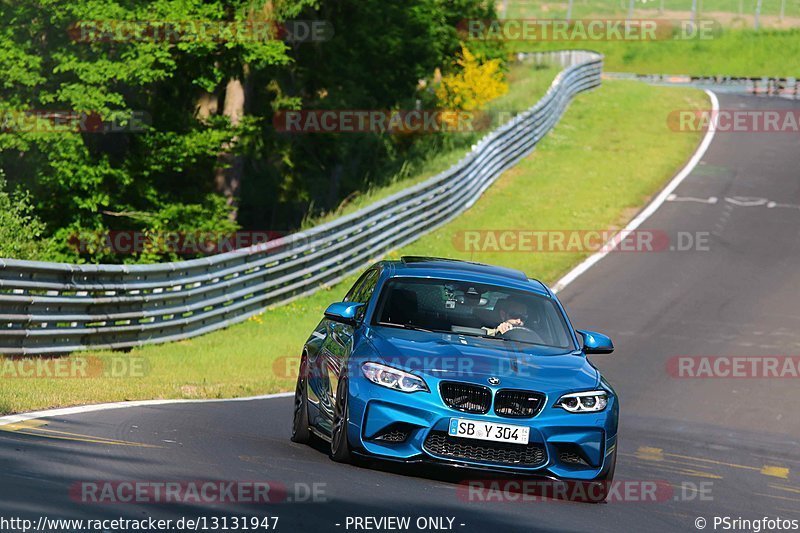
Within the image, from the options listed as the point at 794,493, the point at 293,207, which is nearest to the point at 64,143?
the point at 794,493

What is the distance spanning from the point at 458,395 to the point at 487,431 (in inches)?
12.4

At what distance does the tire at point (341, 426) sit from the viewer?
9227 mm

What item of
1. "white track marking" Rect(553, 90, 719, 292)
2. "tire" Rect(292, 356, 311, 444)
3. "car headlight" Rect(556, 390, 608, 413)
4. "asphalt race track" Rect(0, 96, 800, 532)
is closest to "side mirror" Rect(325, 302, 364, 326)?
"tire" Rect(292, 356, 311, 444)

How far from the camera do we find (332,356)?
400 inches

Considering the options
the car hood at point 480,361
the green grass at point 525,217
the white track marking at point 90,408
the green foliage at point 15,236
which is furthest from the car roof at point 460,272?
the green foliage at point 15,236

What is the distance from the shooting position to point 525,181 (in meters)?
34.0

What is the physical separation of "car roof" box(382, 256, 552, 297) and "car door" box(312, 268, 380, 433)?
0.81ft

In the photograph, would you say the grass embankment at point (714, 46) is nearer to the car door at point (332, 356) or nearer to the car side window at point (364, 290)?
the car side window at point (364, 290)

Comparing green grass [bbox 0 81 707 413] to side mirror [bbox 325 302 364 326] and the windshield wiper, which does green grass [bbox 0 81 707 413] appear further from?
the windshield wiper

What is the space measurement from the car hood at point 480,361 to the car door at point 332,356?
0.29 m

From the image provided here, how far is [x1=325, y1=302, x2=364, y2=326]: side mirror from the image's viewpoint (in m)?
10.1

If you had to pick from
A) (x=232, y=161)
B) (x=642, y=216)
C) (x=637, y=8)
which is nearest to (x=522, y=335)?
(x=642, y=216)

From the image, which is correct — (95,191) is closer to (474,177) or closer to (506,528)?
(474,177)

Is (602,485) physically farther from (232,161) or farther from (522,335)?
(232,161)
